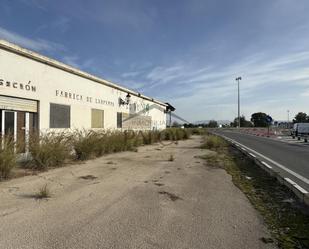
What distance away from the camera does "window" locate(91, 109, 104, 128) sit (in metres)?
19.2

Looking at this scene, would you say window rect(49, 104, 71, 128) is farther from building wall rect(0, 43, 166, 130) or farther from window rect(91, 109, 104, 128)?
window rect(91, 109, 104, 128)

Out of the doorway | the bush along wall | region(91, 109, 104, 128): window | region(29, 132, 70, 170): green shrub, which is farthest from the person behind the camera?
region(91, 109, 104, 128): window

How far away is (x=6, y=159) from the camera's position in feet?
26.4

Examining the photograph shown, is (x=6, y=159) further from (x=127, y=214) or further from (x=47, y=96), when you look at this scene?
(x=47, y=96)

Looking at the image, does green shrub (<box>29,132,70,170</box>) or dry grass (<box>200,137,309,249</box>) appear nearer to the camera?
dry grass (<box>200,137,309,249</box>)

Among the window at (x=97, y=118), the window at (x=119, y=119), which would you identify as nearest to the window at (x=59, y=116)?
the window at (x=97, y=118)

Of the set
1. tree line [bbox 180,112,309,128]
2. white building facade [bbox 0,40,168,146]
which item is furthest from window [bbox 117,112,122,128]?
tree line [bbox 180,112,309,128]

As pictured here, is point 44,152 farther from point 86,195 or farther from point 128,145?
point 128,145

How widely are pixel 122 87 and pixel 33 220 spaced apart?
2010 cm

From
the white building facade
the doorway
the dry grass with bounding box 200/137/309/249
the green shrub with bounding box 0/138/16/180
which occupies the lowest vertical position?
the dry grass with bounding box 200/137/309/249

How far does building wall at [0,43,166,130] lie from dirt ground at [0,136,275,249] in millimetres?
5137

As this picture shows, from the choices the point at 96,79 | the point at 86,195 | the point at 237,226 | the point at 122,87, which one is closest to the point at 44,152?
the point at 86,195

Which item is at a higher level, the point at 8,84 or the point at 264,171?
the point at 8,84

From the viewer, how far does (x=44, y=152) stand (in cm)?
991
